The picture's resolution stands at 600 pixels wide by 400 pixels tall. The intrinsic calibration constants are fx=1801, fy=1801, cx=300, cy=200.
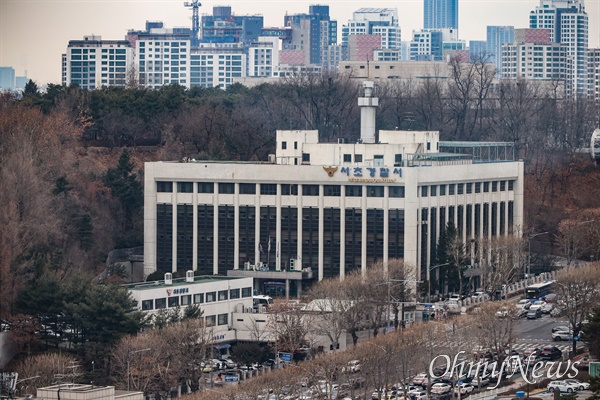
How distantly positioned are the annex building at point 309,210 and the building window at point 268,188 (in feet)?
0.29

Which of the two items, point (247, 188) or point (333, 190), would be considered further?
point (247, 188)

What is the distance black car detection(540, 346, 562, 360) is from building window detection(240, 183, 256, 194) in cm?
2779

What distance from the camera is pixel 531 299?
108 metres

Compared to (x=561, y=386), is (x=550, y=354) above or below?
above

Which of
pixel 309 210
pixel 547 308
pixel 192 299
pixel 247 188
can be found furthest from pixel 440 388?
pixel 247 188

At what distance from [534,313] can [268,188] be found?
64.0 feet

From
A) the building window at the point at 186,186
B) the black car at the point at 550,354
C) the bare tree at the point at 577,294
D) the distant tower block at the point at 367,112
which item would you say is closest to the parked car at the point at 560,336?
the bare tree at the point at 577,294

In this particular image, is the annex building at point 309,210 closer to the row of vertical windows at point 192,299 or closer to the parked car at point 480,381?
the row of vertical windows at point 192,299

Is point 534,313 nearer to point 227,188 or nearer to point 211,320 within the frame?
point 211,320

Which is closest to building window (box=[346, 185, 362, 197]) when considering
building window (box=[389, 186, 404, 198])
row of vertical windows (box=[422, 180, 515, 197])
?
building window (box=[389, 186, 404, 198])

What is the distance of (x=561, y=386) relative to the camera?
82.4m

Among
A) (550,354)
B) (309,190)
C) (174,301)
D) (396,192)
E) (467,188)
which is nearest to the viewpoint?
(550,354)

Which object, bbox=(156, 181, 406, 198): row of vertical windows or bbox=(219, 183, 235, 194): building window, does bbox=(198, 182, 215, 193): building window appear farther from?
bbox=(219, 183, 235, 194): building window

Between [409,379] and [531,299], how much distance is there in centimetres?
2746
